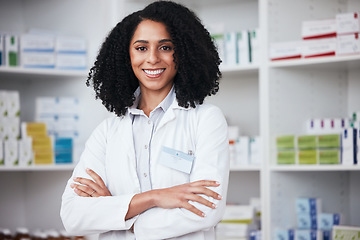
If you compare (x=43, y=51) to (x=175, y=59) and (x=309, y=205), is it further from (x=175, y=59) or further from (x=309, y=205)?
(x=309, y=205)

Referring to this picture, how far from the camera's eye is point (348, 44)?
110 inches

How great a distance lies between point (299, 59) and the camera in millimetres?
2920

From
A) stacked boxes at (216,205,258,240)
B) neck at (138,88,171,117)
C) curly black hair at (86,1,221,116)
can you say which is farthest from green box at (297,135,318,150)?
neck at (138,88,171,117)

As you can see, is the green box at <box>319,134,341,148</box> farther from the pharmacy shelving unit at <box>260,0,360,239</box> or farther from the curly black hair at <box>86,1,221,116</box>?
the curly black hair at <box>86,1,221,116</box>

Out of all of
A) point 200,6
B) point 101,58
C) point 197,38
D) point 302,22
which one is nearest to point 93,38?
point 200,6

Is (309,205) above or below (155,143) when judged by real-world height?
below

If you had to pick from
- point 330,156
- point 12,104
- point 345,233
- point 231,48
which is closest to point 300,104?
point 330,156

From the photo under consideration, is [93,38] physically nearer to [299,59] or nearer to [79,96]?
[79,96]

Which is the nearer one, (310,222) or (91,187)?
(91,187)

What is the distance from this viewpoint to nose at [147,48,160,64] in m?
1.78

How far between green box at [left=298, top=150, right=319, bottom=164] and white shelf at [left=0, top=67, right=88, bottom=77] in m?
1.45

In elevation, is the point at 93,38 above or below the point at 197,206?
above

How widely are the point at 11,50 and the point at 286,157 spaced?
1.78m

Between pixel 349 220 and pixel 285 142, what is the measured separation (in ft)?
2.34
